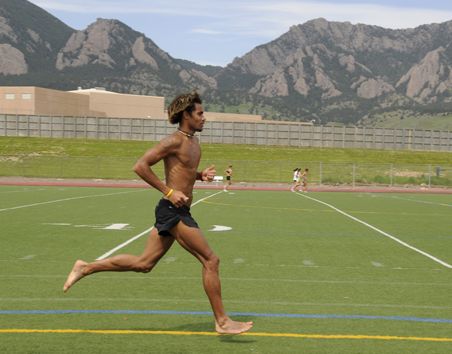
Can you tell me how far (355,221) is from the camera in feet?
70.8

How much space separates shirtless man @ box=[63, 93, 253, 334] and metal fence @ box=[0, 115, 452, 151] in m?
81.1

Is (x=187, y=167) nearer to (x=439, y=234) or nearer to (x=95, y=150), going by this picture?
(x=439, y=234)

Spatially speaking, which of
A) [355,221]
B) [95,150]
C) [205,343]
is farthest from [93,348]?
[95,150]

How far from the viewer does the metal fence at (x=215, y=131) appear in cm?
8844

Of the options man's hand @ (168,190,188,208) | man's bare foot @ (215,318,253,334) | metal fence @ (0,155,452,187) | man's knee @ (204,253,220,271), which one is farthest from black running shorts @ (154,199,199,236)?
metal fence @ (0,155,452,187)

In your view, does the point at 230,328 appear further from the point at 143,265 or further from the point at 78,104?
the point at 78,104

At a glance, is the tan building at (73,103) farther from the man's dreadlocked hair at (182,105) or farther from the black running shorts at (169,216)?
the black running shorts at (169,216)

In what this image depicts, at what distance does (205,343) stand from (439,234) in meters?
12.4

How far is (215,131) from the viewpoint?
8994 centimetres

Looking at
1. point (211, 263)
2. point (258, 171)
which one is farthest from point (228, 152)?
point (211, 263)

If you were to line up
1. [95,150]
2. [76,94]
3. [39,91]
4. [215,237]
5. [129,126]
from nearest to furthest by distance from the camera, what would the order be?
[215,237] → [95,150] → [129,126] → [39,91] → [76,94]

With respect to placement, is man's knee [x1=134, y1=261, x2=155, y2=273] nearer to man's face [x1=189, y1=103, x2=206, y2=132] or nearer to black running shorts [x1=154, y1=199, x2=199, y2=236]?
black running shorts [x1=154, y1=199, x2=199, y2=236]

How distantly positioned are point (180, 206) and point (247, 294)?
2.71 m

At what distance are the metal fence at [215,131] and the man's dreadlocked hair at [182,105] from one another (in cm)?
8106
